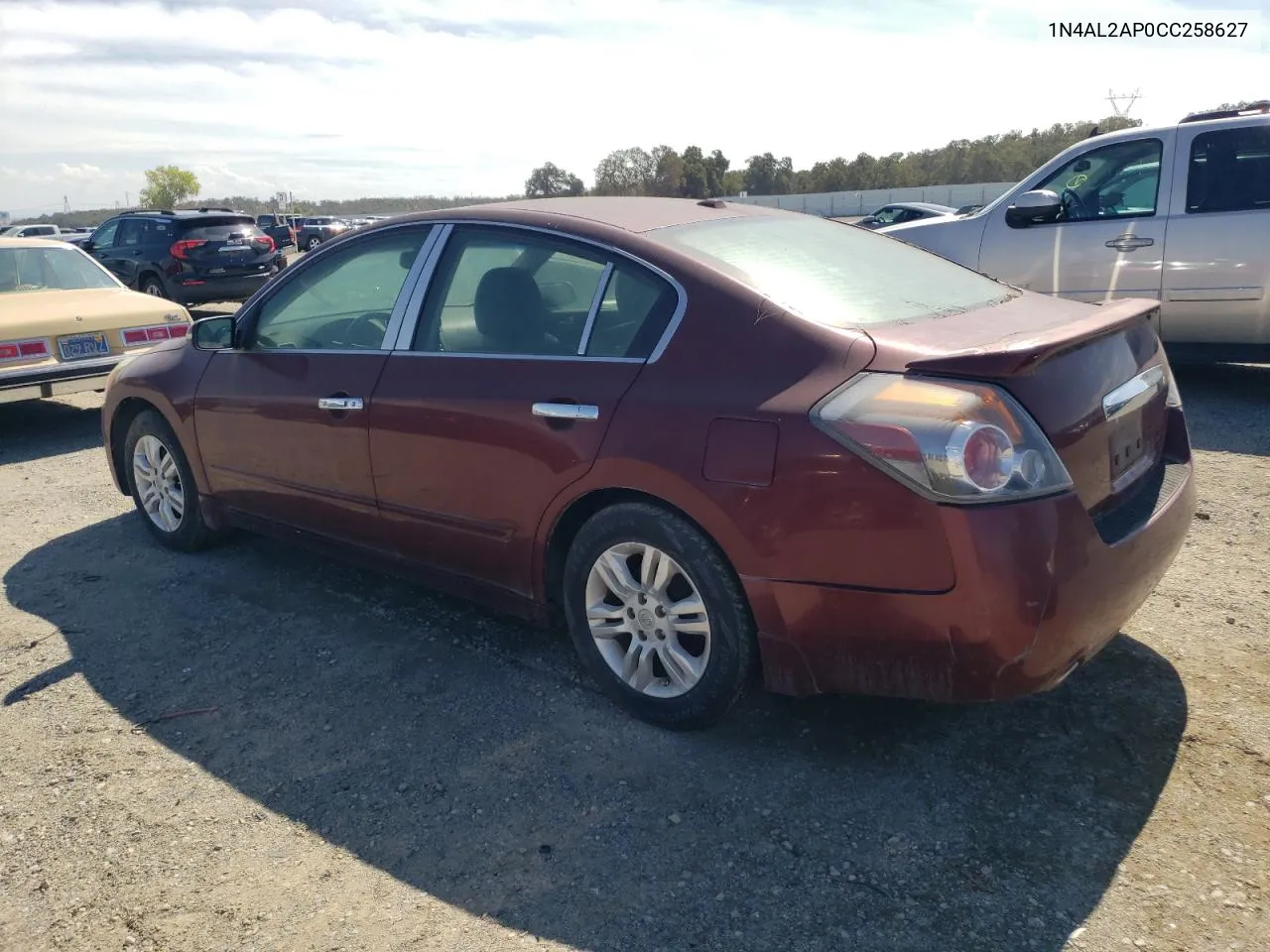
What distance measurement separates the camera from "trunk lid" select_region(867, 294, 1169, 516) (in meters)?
2.62

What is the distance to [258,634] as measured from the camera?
13.3ft

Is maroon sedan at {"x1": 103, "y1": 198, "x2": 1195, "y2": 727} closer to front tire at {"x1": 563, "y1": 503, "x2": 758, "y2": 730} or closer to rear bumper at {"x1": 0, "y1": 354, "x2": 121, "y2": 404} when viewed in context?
front tire at {"x1": 563, "y1": 503, "x2": 758, "y2": 730}

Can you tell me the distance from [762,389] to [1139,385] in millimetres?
1231

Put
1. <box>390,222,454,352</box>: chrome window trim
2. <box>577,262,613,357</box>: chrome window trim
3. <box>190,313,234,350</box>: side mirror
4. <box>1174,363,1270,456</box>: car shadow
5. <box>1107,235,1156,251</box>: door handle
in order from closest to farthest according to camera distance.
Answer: <box>577,262,613,357</box>: chrome window trim, <box>390,222,454,352</box>: chrome window trim, <box>190,313,234,350</box>: side mirror, <box>1174,363,1270,456</box>: car shadow, <box>1107,235,1156,251</box>: door handle

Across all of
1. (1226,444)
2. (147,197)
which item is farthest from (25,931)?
(147,197)

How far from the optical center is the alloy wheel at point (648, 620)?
120 inches

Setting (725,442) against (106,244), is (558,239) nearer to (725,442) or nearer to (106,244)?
(725,442)

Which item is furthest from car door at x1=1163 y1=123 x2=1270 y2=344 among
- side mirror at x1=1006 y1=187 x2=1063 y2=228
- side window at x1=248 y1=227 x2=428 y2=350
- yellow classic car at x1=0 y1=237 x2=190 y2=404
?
yellow classic car at x1=0 y1=237 x2=190 y2=404

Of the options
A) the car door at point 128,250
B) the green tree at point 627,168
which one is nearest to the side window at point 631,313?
the car door at point 128,250

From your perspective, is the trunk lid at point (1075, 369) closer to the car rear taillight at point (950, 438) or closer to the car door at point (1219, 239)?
the car rear taillight at point (950, 438)

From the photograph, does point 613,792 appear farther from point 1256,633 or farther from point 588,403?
point 1256,633

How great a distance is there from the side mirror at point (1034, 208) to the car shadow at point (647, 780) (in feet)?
15.3

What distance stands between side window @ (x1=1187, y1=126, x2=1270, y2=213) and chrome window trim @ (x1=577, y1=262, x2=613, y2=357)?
18.2 ft

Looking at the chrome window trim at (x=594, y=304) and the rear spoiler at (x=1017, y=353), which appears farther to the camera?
the chrome window trim at (x=594, y=304)
